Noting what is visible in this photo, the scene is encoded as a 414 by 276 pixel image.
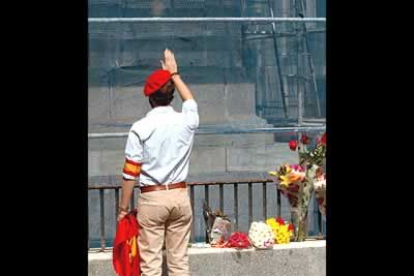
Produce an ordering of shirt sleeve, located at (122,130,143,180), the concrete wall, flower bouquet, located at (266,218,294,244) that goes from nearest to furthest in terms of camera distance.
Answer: shirt sleeve, located at (122,130,143,180) → the concrete wall → flower bouquet, located at (266,218,294,244)

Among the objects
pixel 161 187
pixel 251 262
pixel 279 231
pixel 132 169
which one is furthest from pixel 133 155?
pixel 279 231

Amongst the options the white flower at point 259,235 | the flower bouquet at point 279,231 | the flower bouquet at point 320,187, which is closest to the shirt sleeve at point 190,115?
the white flower at point 259,235

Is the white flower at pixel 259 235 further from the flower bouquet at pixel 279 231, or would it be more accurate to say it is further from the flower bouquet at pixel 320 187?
the flower bouquet at pixel 320 187

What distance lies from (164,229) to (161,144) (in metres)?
0.58

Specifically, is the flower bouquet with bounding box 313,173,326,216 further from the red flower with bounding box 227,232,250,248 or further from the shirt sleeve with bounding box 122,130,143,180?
the shirt sleeve with bounding box 122,130,143,180

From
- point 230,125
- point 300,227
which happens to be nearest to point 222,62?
point 230,125

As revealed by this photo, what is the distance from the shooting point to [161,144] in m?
5.92

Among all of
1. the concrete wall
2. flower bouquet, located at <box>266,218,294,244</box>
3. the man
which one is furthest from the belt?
flower bouquet, located at <box>266,218,294,244</box>

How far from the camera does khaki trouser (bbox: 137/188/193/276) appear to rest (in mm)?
5973

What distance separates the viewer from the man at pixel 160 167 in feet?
19.4

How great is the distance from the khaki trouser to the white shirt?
0.34 ft

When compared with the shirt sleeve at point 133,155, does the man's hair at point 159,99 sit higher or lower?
higher

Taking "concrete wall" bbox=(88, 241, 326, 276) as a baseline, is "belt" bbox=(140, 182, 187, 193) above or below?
above

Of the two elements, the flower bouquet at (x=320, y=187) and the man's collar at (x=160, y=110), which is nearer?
the man's collar at (x=160, y=110)
